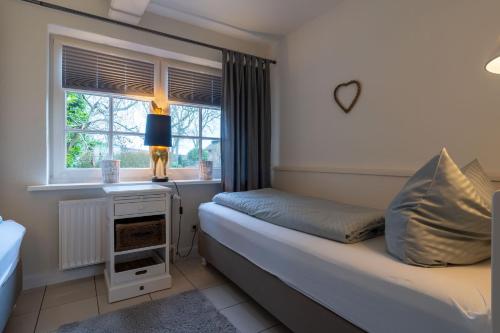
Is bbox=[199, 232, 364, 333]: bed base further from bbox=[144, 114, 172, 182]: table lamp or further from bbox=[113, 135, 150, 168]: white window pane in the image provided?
bbox=[113, 135, 150, 168]: white window pane

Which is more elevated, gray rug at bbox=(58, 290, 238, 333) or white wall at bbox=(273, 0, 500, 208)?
white wall at bbox=(273, 0, 500, 208)

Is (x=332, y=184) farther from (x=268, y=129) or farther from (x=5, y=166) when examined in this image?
(x=5, y=166)

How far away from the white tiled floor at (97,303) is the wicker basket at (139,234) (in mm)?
364

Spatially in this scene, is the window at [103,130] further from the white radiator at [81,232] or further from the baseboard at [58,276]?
the baseboard at [58,276]

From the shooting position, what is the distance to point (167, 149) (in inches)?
99.8

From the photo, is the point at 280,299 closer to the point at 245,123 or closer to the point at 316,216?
the point at 316,216

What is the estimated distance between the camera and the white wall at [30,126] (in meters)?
1.87

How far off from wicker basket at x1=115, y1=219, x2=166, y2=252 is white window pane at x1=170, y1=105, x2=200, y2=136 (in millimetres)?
1072

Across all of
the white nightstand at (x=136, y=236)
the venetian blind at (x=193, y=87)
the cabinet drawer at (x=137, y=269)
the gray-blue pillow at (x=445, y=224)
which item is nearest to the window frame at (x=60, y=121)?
the venetian blind at (x=193, y=87)

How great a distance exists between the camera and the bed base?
112 cm

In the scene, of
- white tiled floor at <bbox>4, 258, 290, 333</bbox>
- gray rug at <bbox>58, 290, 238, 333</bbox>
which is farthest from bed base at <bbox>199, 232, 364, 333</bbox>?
gray rug at <bbox>58, 290, 238, 333</bbox>

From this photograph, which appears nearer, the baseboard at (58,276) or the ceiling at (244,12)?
the baseboard at (58,276)

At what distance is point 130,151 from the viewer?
8.19 ft

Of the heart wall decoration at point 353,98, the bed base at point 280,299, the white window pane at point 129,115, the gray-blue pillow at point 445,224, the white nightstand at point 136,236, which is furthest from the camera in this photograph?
the white window pane at point 129,115
